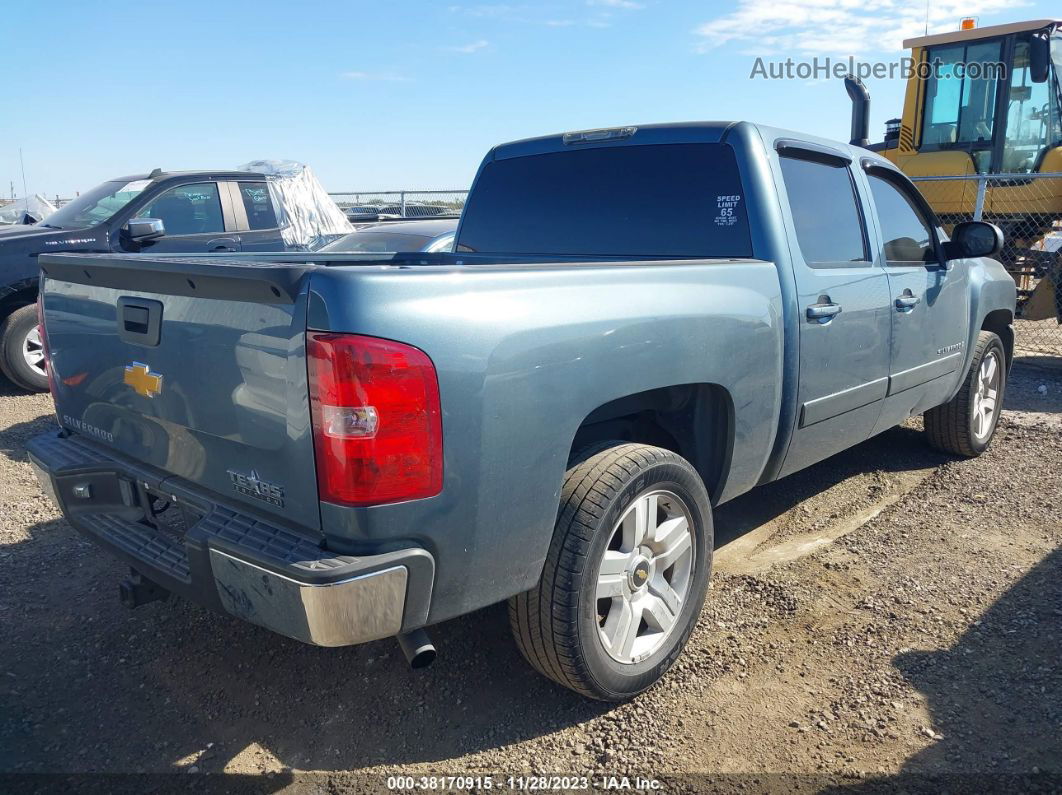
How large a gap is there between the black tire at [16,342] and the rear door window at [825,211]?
622cm

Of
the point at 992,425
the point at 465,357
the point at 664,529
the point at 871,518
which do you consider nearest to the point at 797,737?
the point at 664,529

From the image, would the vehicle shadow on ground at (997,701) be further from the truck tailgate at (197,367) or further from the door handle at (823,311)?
the truck tailgate at (197,367)

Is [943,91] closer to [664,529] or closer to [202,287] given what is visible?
[664,529]

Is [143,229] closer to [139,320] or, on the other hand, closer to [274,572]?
[139,320]

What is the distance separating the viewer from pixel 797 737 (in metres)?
2.64

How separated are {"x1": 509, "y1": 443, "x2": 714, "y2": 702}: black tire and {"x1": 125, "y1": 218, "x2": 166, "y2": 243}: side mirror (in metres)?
5.43

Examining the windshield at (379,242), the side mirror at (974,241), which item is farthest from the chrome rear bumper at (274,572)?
the windshield at (379,242)

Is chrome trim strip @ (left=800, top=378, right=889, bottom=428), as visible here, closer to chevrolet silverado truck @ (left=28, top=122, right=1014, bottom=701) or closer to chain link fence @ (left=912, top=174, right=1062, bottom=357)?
chevrolet silverado truck @ (left=28, top=122, right=1014, bottom=701)

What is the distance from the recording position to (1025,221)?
9.89m

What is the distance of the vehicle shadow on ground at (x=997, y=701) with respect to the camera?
2.43 meters

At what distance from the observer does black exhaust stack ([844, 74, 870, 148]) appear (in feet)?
33.8

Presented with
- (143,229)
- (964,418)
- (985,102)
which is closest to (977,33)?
(985,102)

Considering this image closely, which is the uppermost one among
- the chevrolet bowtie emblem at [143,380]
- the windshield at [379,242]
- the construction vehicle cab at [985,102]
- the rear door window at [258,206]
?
the construction vehicle cab at [985,102]

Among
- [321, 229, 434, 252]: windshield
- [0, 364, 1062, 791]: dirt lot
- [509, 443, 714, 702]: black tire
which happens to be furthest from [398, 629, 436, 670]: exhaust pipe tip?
[321, 229, 434, 252]: windshield
